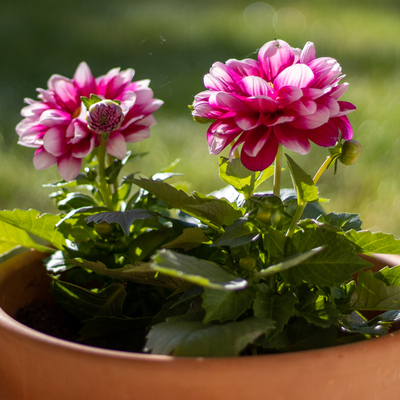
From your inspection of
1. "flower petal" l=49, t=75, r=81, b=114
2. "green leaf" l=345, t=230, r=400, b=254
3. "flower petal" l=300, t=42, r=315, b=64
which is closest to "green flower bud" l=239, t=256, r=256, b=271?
"green leaf" l=345, t=230, r=400, b=254

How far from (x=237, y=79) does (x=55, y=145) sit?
0.23m

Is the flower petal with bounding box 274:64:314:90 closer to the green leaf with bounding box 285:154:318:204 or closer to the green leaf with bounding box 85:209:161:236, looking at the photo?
the green leaf with bounding box 285:154:318:204

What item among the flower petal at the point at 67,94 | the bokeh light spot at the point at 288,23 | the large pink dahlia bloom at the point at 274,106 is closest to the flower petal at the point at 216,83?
the large pink dahlia bloom at the point at 274,106

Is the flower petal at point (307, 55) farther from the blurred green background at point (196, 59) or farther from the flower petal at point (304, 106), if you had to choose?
the blurred green background at point (196, 59)

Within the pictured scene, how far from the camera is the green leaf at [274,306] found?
487mm

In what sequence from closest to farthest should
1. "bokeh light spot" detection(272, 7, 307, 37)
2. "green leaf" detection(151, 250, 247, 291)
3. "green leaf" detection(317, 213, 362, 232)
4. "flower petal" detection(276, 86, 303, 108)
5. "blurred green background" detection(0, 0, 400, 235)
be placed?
"green leaf" detection(151, 250, 247, 291) → "flower petal" detection(276, 86, 303, 108) → "green leaf" detection(317, 213, 362, 232) → "blurred green background" detection(0, 0, 400, 235) → "bokeh light spot" detection(272, 7, 307, 37)

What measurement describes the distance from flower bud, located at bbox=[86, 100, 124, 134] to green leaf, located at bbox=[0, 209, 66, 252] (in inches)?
5.6

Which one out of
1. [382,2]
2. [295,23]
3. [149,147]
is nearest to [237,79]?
[149,147]

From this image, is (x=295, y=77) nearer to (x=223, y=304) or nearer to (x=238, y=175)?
(x=238, y=175)

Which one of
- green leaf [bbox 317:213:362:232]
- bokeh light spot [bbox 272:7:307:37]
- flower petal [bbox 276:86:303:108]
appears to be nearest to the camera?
Answer: flower petal [bbox 276:86:303:108]

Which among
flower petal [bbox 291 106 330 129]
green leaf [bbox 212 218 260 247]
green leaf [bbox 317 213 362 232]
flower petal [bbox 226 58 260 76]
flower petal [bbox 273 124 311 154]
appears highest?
flower petal [bbox 226 58 260 76]

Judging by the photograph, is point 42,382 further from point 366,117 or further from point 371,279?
point 366,117

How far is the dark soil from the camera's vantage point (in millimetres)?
688

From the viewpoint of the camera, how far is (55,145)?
64 cm
